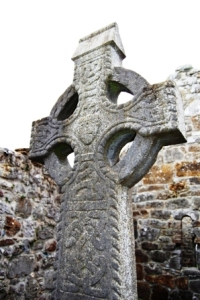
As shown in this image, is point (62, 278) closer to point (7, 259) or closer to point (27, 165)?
point (7, 259)

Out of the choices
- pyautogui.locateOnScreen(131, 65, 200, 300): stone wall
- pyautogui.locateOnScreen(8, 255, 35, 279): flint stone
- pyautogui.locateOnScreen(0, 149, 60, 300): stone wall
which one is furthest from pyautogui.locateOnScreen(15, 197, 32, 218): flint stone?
pyautogui.locateOnScreen(131, 65, 200, 300): stone wall

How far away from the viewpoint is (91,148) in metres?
1.89

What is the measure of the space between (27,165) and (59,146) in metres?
1.04

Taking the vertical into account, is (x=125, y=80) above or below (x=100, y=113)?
above

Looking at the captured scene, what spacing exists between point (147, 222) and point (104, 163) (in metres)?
2.67

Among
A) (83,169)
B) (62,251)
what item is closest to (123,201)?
(83,169)

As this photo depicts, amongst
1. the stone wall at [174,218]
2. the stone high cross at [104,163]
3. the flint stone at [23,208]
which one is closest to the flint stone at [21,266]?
the flint stone at [23,208]

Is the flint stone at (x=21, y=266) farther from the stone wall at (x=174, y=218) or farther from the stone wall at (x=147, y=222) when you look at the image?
the stone wall at (x=174, y=218)

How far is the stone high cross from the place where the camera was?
5.12ft

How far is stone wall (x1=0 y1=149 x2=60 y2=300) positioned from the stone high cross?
2.67ft

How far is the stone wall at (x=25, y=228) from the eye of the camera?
8.49 ft

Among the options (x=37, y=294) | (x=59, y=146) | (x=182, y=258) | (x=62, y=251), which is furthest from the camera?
(x=182, y=258)

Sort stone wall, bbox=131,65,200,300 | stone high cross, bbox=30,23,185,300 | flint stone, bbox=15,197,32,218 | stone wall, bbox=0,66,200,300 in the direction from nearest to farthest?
1. stone high cross, bbox=30,23,185,300
2. stone wall, bbox=0,66,200,300
3. flint stone, bbox=15,197,32,218
4. stone wall, bbox=131,65,200,300

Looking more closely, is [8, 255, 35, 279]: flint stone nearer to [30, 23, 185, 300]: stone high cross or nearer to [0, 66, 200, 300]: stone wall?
[0, 66, 200, 300]: stone wall
